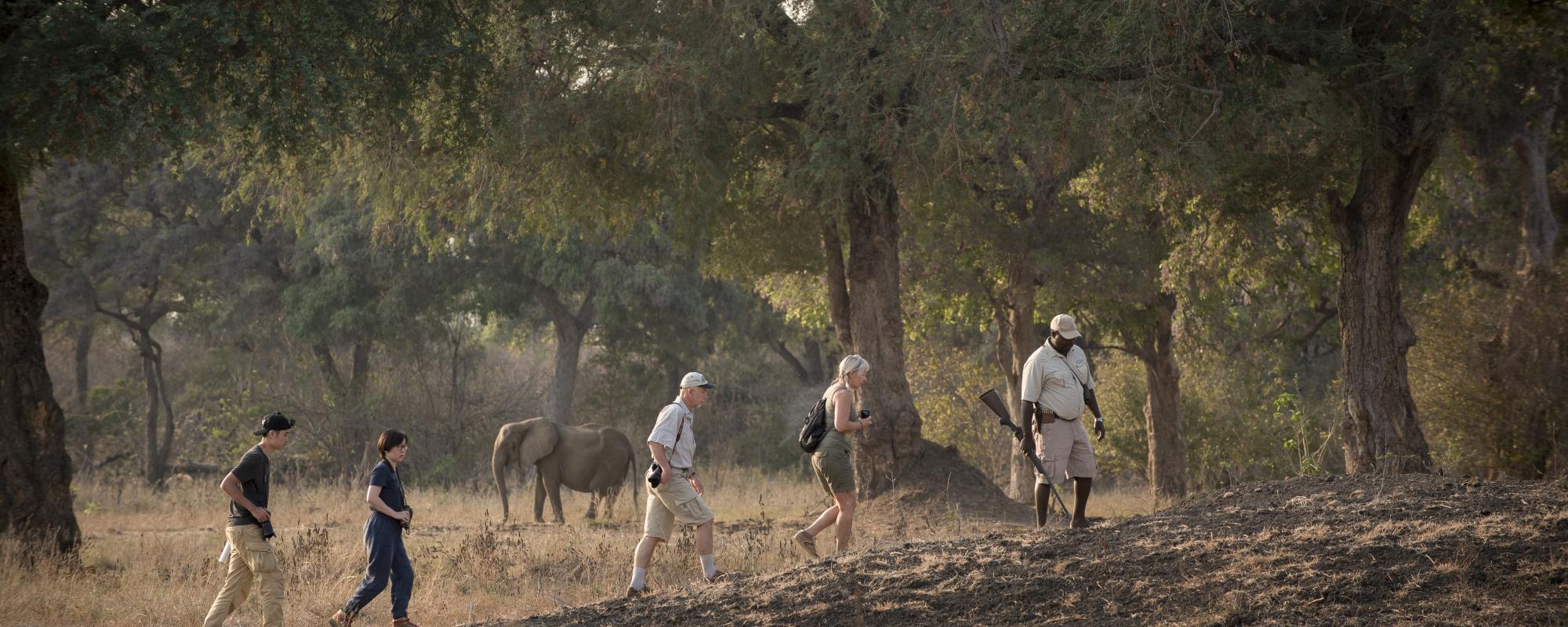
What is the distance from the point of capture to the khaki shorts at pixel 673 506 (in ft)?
32.3

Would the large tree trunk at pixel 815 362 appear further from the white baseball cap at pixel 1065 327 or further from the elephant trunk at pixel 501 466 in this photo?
the white baseball cap at pixel 1065 327

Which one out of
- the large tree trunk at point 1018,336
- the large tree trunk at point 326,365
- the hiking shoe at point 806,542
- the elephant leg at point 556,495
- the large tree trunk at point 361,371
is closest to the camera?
the hiking shoe at point 806,542

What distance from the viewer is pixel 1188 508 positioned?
1052cm

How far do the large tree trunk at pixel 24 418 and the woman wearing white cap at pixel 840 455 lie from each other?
7152 mm

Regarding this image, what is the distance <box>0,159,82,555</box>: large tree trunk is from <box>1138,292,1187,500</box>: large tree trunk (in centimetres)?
1605

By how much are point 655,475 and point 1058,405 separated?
323 cm

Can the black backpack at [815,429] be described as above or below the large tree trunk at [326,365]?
below

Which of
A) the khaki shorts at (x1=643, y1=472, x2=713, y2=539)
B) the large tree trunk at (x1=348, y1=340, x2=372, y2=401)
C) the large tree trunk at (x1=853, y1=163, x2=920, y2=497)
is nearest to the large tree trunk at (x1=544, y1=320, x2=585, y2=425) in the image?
the large tree trunk at (x1=348, y1=340, x2=372, y2=401)

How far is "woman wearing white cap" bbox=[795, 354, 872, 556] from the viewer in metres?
10.5

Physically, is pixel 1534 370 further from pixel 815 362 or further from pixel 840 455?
pixel 815 362

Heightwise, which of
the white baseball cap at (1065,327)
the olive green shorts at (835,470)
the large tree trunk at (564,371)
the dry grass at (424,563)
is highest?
the large tree trunk at (564,371)

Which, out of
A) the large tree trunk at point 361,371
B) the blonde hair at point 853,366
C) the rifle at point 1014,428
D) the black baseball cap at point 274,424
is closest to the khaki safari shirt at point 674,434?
the blonde hair at point 853,366

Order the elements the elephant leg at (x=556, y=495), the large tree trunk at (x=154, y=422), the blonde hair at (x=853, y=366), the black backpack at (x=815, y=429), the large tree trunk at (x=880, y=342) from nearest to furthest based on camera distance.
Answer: the blonde hair at (x=853, y=366), the black backpack at (x=815, y=429), the large tree trunk at (x=880, y=342), the elephant leg at (x=556, y=495), the large tree trunk at (x=154, y=422)

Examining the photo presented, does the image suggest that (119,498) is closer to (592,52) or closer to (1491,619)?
(592,52)
